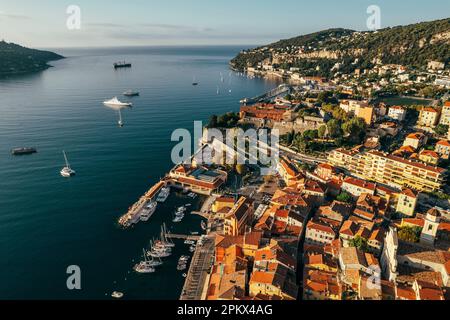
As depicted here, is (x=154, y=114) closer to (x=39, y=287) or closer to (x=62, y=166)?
(x=62, y=166)

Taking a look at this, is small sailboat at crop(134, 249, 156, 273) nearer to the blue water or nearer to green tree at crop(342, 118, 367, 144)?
the blue water

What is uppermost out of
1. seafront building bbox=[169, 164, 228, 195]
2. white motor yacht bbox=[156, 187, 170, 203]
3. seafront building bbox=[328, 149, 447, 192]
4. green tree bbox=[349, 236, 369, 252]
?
seafront building bbox=[328, 149, 447, 192]

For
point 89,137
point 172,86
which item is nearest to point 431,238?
point 89,137

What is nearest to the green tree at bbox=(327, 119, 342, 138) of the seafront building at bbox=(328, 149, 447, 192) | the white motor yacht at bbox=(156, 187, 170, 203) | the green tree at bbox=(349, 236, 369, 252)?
the seafront building at bbox=(328, 149, 447, 192)

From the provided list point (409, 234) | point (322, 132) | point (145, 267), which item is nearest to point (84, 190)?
point (145, 267)

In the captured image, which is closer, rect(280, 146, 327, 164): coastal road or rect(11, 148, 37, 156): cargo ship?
rect(280, 146, 327, 164): coastal road

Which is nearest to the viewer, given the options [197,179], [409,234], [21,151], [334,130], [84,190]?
[409,234]

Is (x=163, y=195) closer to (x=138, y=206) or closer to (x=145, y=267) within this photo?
(x=138, y=206)

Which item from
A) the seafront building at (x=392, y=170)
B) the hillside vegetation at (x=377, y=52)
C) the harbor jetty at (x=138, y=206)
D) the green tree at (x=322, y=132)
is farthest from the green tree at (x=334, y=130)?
the hillside vegetation at (x=377, y=52)
